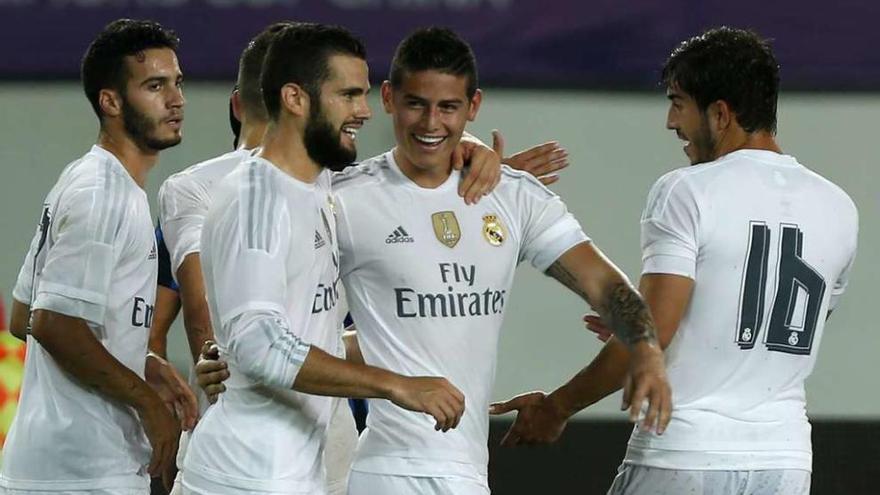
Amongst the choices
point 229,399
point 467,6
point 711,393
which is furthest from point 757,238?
point 467,6

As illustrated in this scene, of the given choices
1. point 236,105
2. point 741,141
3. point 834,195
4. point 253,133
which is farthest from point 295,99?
point 834,195

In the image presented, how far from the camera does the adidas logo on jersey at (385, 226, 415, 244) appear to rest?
3777 mm

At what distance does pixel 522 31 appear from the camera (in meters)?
6.82

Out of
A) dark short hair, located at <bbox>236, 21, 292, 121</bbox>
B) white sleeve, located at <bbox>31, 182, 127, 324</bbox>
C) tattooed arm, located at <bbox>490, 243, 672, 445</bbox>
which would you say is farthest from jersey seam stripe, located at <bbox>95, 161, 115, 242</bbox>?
tattooed arm, located at <bbox>490, 243, 672, 445</bbox>

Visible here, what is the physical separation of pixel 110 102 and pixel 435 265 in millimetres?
1002

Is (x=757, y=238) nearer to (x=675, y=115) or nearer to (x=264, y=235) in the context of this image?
(x=675, y=115)

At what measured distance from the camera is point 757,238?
3828 millimetres

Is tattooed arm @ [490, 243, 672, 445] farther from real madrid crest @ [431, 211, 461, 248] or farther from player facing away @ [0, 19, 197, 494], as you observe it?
player facing away @ [0, 19, 197, 494]

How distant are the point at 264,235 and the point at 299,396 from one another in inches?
15.5

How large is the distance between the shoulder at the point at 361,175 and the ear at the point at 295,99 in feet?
0.98

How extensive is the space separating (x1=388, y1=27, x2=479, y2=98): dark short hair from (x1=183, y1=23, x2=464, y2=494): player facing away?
0.21 m

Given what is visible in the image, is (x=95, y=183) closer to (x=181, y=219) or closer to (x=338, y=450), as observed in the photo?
(x=181, y=219)

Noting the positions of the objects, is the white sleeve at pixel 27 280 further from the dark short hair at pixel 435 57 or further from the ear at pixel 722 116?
the ear at pixel 722 116

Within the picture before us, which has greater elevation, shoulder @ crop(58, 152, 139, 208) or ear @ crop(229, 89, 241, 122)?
ear @ crop(229, 89, 241, 122)
